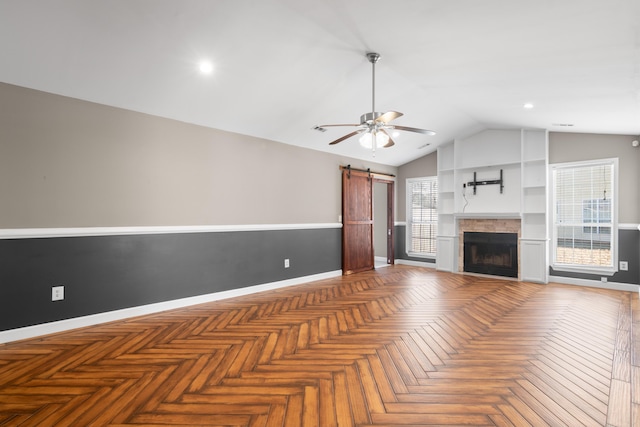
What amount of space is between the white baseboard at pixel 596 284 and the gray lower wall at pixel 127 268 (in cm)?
445

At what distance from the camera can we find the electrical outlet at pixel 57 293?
3.26 meters

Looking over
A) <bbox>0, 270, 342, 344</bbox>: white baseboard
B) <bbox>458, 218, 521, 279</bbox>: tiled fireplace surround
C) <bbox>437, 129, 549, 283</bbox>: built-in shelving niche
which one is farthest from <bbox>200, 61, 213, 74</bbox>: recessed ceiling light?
<bbox>458, 218, 521, 279</bbox>: tiled fireplace surround

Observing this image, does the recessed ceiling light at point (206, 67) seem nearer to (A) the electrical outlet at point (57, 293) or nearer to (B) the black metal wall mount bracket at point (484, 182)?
(A) the electrical outlet at point (57, 293)

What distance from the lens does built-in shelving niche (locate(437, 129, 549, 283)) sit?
5.74 meters

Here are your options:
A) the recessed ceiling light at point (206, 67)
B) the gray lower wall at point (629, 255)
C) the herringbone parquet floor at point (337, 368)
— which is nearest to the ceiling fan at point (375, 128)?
the recessed ceiling light at point (206, 67)

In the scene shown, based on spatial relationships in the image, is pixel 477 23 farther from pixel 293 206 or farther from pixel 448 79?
pixel 293 206

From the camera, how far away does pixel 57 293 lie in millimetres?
3287

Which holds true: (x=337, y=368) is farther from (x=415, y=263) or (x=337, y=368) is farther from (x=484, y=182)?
(x=415, y=263)

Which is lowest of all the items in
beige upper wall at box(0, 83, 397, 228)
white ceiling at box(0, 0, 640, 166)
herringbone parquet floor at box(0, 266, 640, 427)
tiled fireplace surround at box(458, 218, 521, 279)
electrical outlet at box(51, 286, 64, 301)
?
herringbone parquet floor at box(0, 266, 640, 427)

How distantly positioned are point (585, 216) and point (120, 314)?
6.84m

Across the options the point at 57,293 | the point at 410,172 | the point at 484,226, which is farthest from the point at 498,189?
the point at 57,293

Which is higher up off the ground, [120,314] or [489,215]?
[489,215]

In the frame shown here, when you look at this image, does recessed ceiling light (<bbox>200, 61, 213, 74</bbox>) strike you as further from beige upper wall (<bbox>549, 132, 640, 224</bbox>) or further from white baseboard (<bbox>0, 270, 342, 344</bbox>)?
beige upper wall (<bbox>549, 132, 640, 224</bbox>)

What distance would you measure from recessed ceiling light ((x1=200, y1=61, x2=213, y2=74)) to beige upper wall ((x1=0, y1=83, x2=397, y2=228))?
1.01 metres
